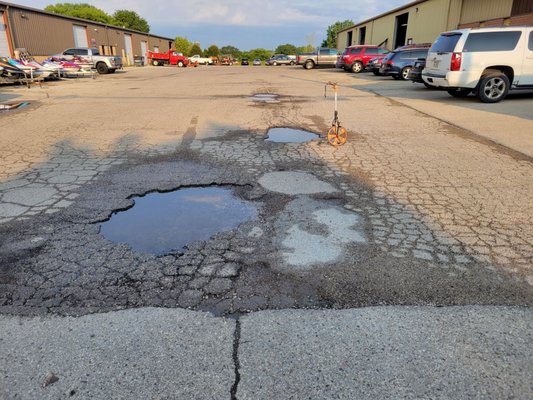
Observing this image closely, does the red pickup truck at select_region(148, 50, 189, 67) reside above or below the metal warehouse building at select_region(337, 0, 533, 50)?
below

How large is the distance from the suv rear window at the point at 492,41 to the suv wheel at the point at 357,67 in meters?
19.9

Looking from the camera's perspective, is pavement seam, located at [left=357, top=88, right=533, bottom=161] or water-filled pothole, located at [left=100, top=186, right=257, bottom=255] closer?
water-filled pothole, located at [left=100, top=186, right=257, bottom=255]

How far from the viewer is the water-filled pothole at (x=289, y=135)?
27.4 feet

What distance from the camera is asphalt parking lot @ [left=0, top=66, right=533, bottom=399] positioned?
7.72ft

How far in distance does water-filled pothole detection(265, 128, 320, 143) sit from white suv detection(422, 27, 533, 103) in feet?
20.9

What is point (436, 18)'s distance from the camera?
1136 inches

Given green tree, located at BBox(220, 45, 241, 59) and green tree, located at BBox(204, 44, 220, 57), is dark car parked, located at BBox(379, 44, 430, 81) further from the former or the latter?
green tree, located at BBox(220, 45, 241, 59)

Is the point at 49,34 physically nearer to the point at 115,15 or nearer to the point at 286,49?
the point at 115,15

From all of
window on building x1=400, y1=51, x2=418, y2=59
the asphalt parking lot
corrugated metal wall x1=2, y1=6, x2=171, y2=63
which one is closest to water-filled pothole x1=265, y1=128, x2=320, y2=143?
the asphalt parking lot

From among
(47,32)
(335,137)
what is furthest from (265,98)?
(47,32)

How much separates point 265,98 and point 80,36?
36566 millimetres

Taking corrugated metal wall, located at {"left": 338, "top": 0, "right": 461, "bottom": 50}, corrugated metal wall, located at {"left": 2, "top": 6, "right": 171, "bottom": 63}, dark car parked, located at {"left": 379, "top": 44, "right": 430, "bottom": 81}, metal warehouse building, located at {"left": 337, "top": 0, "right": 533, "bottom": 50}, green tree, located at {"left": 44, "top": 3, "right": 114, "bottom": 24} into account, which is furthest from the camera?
green tree, located at {"left": 44, "top": 3, "right": 114, "bottom": 24}

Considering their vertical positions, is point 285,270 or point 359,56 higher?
point 359,56

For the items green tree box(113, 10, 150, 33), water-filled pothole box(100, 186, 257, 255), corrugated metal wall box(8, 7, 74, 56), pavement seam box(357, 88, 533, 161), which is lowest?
water-filled pothole box(100, 186, 257, 255)
